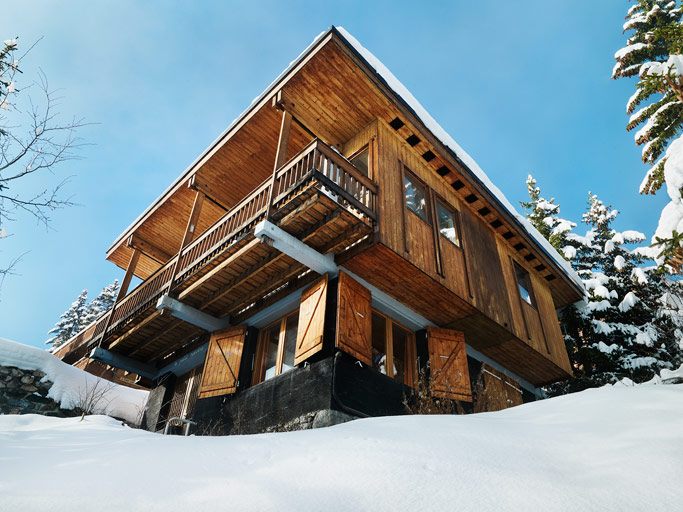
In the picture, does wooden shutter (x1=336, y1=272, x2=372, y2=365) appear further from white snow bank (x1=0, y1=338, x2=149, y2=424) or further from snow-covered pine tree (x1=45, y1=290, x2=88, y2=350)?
snow-covered pine tree (x1=45, y1=290, x2=88, y2=350)

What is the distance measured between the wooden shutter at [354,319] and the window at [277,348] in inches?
63.6

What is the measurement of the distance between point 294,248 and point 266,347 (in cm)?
312

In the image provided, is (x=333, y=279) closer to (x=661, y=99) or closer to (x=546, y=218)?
(x=661, y=99)

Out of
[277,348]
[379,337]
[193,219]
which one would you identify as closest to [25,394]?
[193,219]

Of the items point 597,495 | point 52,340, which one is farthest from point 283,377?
point 52,340

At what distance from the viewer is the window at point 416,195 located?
11.4 metres

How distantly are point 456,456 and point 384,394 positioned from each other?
5.81 meters

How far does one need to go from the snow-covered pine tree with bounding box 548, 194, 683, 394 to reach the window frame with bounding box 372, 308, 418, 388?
33.9ft

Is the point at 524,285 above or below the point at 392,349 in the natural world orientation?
above

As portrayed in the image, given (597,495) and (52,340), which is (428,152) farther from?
(52,340)

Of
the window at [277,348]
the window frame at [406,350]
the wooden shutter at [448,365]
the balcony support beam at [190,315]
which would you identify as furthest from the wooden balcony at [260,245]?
the wooden shutter at [448,365]

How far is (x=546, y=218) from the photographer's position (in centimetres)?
2292

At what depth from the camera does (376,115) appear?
37.8ft

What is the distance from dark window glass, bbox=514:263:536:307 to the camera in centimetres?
1462
